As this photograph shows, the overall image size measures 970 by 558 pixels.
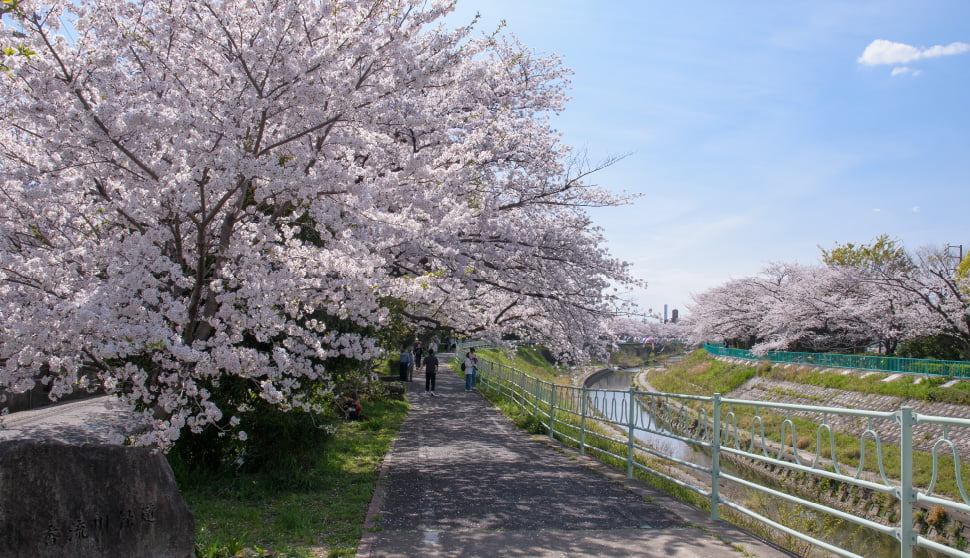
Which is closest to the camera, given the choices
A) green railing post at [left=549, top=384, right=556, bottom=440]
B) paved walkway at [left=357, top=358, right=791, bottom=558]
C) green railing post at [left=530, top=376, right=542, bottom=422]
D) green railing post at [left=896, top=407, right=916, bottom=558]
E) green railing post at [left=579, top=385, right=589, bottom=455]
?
green railing post at [left=896, top=407, right=916, bottom=558]

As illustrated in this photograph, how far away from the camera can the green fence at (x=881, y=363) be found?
69.6 feet

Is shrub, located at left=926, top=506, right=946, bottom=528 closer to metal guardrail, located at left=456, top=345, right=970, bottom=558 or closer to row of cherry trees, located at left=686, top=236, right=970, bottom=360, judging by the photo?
metal guardrail, located at left=456, top=345, right=970, bottom=558

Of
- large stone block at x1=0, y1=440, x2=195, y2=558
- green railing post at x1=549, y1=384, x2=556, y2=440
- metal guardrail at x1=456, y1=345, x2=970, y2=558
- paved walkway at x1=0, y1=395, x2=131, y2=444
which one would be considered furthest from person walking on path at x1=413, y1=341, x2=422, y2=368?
large stone block at x1=0, y1=440, x2=195, y2=558

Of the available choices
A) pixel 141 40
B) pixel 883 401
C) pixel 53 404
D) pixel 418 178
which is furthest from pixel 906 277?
pixel 53 404

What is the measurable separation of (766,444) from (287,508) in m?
4.64

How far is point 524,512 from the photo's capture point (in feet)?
21.6

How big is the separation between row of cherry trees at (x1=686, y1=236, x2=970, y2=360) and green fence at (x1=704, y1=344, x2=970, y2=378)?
1.83m

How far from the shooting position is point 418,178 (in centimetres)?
848

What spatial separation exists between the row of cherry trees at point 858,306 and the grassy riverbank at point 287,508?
22.6 meters

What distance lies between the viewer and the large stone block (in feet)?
13.3

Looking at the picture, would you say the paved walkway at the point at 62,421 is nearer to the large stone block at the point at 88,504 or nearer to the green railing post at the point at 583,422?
the large stone block at the point at 88,504

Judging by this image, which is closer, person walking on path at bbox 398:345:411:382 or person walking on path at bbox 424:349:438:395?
person walking on path at bbox 424:349:438:395

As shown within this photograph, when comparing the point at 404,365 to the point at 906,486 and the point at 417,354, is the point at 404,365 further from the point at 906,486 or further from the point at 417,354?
the point at 906,486

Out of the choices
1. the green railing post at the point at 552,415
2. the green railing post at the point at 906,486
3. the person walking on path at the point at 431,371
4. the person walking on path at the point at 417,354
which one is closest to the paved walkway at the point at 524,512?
the green railing post at the point at 552,415
